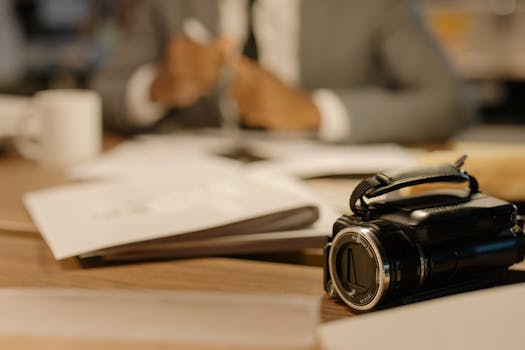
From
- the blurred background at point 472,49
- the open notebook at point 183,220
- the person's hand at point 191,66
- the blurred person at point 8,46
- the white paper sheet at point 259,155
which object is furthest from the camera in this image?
the blurred background at point 472,49

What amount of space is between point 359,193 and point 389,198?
0.10 ft

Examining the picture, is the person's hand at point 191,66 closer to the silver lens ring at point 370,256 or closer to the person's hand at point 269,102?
the person's hand at point 269,102

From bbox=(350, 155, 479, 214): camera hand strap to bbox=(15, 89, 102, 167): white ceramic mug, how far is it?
64 centimetres

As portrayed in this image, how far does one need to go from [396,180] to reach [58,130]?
0.68 meters

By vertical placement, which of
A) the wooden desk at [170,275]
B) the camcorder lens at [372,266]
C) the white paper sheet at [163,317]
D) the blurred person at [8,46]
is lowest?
the blurred person at [8,46]

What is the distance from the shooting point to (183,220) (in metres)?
0.58

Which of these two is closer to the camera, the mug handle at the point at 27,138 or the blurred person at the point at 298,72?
the mug handle at the point at 27,138

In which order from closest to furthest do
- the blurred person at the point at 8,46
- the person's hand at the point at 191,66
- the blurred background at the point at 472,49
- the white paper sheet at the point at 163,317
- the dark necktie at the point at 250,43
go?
the white paper sheet at the point at 163,317, the person's hand at the point at 191,66, the dark necktie at the point at 250,43, the blurred person at the point at 8,46, the blurred background at the point at 472,49

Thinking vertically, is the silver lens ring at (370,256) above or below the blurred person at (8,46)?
above

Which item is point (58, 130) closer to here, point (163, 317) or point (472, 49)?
point (163, 317)

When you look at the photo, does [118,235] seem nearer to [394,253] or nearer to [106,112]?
[394,253]

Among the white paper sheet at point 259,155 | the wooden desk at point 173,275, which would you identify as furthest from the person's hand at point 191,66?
the wooden desk at point 173,275

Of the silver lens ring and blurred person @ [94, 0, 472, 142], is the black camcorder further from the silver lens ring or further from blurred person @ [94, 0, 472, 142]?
blurred person @ [94, 0, 472, 142]

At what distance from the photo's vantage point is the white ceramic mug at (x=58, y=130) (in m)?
0.96
